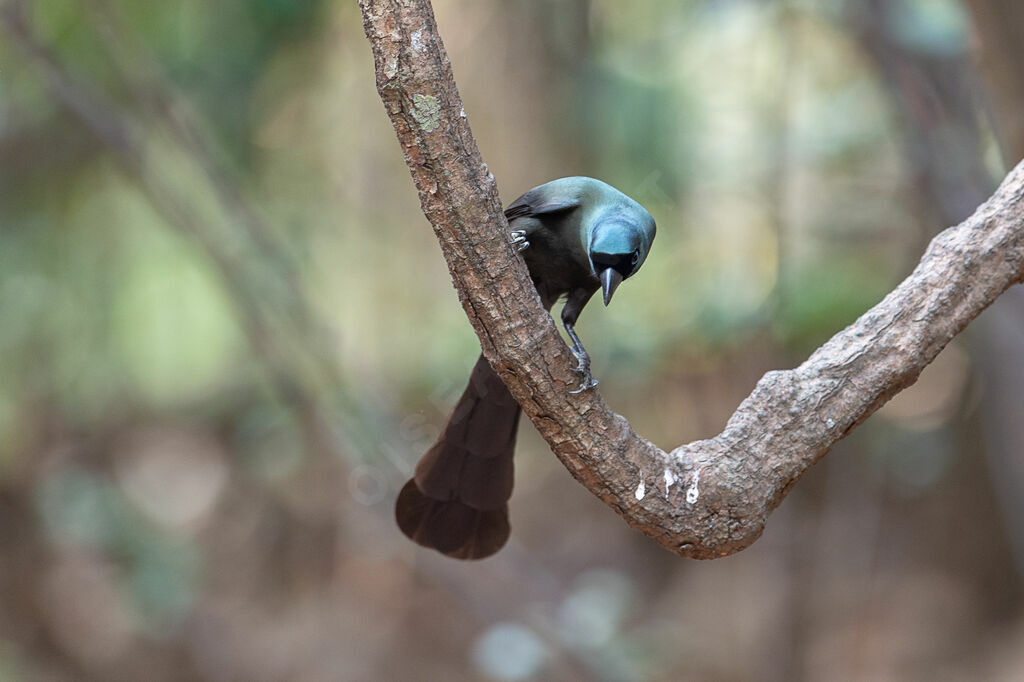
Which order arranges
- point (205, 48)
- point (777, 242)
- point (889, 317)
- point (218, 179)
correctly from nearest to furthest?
point (889, 317) → point (218, 179) → point (777, 242) → point (205, 48)

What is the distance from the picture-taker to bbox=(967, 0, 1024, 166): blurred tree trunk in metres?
4.82

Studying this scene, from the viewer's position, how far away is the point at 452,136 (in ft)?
6.97

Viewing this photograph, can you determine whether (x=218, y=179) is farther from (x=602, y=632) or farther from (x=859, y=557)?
(x=859, y=557)

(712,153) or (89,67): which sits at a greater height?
(89,67)

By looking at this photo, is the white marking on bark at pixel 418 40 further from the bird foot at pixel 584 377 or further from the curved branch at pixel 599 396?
the bird foot at pixel 584 377

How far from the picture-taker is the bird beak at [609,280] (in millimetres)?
2641

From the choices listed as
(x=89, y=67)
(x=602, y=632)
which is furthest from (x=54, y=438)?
(x=602, y=632)

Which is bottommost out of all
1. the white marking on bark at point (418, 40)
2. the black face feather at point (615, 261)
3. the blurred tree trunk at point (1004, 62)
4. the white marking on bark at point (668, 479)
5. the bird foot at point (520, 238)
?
the white marking on bark at point (668, 479)

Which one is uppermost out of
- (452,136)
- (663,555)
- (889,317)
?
(663,555)

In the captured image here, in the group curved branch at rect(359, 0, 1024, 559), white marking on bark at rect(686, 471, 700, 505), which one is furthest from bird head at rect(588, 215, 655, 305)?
white marking on bark at rect(686, 471, 700, 505)

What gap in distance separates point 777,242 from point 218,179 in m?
3.22

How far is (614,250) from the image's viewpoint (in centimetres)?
267

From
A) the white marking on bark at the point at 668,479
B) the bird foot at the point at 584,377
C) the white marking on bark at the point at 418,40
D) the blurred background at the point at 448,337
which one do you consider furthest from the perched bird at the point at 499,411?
the blurred background at the point at 448,337

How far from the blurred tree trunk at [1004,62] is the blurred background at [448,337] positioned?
0.02 m
